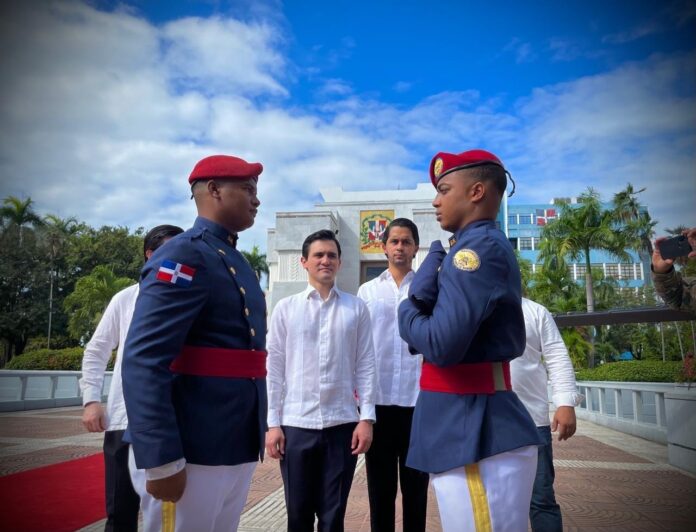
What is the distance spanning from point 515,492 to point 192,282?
138 cm

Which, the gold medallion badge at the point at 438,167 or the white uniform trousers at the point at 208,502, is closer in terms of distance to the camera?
the white uniform trousers at the point at 208,502

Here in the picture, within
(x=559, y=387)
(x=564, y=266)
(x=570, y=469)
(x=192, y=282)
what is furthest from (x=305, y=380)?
(x=564, y=266)

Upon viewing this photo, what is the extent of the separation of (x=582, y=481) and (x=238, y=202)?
611cm

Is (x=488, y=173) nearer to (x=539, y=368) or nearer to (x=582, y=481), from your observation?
(x=539, y=368)

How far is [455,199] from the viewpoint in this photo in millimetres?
2145

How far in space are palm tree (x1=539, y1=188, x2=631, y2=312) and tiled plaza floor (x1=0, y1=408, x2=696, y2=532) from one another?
16271 mm

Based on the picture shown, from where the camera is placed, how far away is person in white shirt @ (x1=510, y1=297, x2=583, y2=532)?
330 centimetres

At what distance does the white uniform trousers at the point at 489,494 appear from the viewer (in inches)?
70.6

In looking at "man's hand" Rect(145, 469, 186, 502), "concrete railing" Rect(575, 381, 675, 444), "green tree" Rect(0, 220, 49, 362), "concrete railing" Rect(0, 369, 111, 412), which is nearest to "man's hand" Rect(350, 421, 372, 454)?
"man's hand" Rect(145, 469, 186, 502)

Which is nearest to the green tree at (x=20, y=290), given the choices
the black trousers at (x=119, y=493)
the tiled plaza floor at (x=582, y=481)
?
the tiled plaza floor at (x=582, y=481)

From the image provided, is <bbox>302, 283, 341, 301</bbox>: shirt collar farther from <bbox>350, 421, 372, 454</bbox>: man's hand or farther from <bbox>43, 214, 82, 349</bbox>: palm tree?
<bbox>43, 214, 82, 349</bbox>: palm tree

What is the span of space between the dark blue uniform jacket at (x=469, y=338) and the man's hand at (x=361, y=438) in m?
1.01

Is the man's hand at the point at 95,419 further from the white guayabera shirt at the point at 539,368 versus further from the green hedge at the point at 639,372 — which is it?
the green hedge at the point at 639,372

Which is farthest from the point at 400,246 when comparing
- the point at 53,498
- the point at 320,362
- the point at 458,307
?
the point at 53,498
